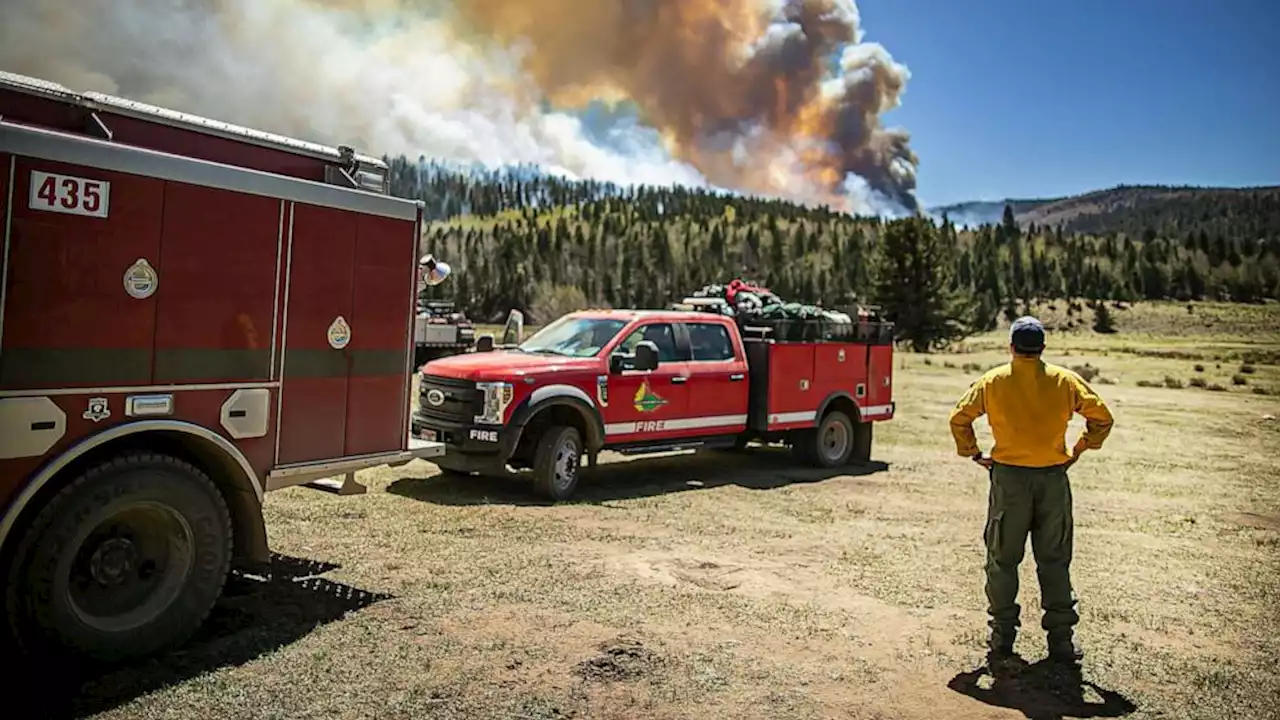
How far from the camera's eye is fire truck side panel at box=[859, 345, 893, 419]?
13.9 metres

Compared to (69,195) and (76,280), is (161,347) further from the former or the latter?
(69,195)

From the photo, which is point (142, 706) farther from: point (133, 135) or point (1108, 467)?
→ point (1108, 467)

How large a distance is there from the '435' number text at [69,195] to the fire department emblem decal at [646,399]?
6.69m

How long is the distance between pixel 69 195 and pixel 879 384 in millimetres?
11595

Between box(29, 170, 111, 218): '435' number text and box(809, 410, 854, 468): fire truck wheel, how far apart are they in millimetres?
10024

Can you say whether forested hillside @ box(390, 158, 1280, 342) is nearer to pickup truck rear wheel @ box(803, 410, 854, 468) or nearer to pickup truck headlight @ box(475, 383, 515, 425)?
pickup truck rear wheel @ box(803, 410, 854, 468)

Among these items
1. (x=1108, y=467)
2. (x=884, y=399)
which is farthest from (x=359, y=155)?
(x=1108, y=467)

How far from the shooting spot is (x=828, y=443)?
13.4 meters

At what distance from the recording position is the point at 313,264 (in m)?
5.67

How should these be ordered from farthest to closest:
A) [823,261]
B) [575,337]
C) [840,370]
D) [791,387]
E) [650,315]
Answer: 1. [823,261]
2. [840,370]
3. [791,387]
4. [650,315]
5. [575,337]

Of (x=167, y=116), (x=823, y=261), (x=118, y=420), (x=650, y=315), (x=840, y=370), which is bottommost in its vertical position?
(x=118, y=420)

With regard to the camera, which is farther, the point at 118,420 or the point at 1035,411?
the point at 1035,411

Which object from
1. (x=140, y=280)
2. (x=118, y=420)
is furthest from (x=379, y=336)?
(x=118, y=420)

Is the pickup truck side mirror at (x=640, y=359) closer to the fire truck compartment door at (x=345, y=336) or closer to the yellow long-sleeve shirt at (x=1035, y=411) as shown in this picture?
the fire truck compartment door at (x=345, y=336)
